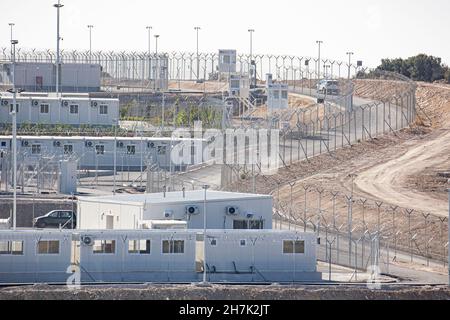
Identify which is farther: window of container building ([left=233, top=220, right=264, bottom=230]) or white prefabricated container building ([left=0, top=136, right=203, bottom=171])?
white prefabricated container building ([left=0, top=136, right=203, bottom=171])

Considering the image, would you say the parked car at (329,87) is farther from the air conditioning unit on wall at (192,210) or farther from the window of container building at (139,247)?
the window of container building at (139,247)

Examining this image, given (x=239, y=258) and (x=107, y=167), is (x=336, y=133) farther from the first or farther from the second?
(x=239, y=258)

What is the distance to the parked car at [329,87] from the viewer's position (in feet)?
292

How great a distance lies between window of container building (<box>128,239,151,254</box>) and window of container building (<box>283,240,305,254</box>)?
3483 millimetres

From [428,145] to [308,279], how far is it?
28.1 metres

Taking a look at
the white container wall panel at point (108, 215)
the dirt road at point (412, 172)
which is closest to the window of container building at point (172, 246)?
the white container wall panel at point (108, 215)

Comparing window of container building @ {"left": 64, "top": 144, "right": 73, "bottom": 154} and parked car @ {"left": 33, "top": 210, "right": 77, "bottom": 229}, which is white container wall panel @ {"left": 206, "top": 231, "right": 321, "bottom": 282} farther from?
window of container building @ {"left": 64, "top": 144, "right": 73, "bottom": 154}

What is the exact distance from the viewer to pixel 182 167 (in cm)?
6619

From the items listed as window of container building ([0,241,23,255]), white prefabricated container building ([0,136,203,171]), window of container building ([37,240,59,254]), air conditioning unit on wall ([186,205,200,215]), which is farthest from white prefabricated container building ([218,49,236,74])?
window of container building ([0,241,23,255])

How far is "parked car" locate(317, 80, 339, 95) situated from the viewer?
292ft

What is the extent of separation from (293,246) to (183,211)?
3835 millimetres

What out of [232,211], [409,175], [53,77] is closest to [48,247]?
[232,211]

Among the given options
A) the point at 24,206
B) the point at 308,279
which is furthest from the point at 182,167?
the point at 308,279

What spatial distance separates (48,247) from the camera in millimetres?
43375
